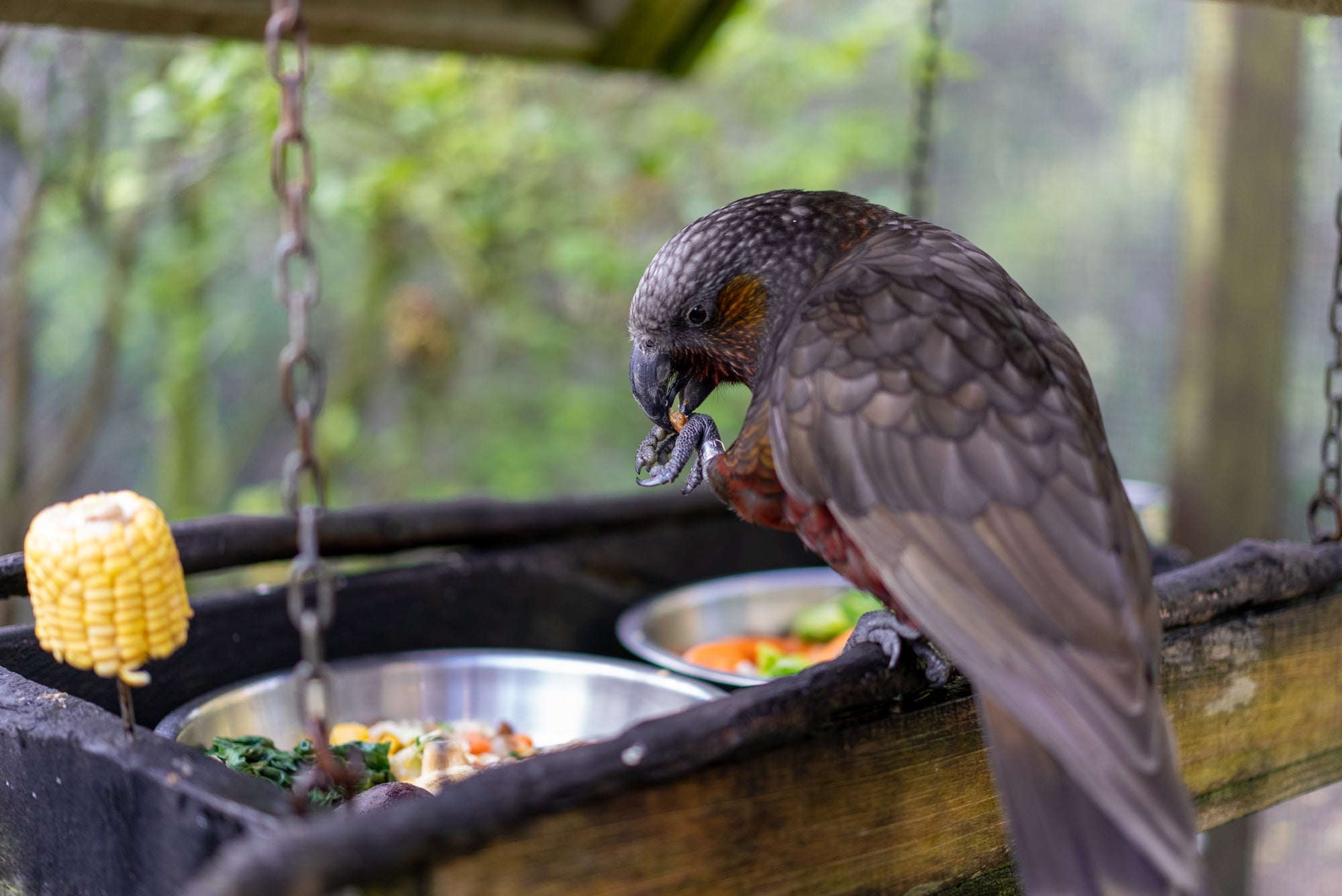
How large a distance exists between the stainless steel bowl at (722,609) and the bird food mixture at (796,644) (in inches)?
0.8

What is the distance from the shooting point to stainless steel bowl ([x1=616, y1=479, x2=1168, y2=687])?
93.8 inches

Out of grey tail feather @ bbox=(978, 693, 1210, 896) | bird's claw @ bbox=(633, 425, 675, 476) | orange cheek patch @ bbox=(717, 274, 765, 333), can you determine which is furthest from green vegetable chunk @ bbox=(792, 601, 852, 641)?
grey tail feather @ bbox=(978, 693, 1210, 896)

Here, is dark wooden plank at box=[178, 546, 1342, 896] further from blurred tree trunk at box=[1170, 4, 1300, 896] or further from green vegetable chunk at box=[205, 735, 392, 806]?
blurred tree trunk at box=[1170, 4, 1300, 896]

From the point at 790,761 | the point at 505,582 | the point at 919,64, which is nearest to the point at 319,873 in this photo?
the point at 790,761

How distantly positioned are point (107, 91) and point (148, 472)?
219cm

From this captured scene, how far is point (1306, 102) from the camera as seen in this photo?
2904 mm

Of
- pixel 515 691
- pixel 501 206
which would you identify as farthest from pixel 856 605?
pixel 501 206

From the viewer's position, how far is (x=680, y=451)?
1665 mm

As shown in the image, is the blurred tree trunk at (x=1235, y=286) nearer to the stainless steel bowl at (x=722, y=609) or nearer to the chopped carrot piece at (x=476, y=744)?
the stainless steel bowl at (x=722, y=609)

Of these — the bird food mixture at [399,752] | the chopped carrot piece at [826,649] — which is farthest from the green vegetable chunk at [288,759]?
the chopped carrot piece at [826,649]

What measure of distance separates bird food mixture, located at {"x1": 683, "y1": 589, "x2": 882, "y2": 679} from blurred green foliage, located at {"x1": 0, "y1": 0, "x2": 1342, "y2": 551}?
1461 mm

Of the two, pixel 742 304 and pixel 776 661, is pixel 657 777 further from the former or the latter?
pixel 776 661

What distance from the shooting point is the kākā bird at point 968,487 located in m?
1.04

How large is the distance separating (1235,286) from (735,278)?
6.31 ft
